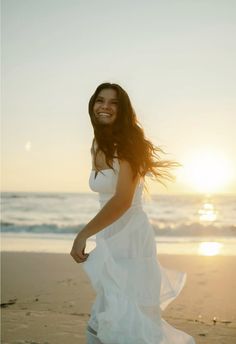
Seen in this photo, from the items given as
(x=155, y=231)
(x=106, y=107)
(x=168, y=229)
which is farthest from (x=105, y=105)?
(x=168, y=229)

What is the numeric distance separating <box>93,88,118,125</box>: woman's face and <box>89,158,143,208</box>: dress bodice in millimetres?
296

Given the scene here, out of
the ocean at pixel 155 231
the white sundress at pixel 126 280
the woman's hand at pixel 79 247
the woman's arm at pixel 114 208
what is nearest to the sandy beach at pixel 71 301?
the ocean at pixel 155 231

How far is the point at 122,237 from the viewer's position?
3547 mm

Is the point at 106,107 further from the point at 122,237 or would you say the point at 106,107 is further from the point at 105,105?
the point at 122,237

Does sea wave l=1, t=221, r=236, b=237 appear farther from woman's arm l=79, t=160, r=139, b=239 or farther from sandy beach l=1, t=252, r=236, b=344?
woman's arm l=79, t=160, r=139, b=239

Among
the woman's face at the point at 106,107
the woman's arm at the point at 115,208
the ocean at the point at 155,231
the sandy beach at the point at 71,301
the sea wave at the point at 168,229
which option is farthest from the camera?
the sea wave at the point at 168,229

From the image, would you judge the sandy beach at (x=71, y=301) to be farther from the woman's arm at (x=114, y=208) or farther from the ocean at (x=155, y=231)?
the woman's arm at (x=114, y=208)

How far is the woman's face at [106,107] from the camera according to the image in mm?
3533

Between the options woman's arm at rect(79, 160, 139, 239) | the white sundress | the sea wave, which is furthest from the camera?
the sea wave

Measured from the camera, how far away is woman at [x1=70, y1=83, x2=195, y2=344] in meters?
3.34

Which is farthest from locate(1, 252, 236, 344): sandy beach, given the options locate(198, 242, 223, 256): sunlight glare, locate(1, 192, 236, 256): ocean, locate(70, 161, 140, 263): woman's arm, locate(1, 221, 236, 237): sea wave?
locate(1, 221, 236, 237): sea wave

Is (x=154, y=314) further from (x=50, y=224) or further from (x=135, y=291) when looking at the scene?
(x=50, y=224)

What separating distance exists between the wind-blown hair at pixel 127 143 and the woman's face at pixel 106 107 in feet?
0.08

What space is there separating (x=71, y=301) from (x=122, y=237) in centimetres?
404
